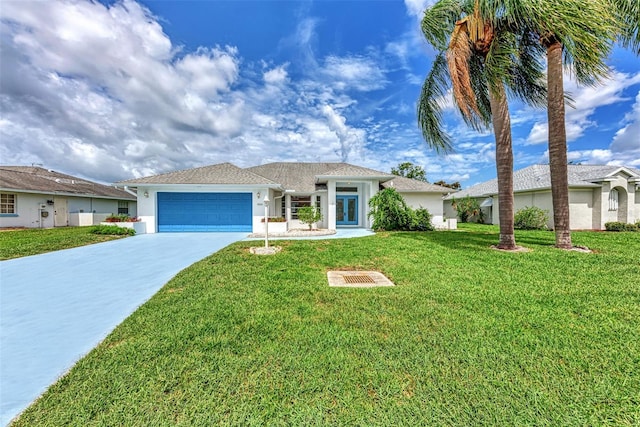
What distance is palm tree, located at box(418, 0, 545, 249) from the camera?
29.2 feet

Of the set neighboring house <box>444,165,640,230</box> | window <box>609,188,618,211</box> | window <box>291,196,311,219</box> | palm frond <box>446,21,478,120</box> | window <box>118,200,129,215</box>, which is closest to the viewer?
palm frond <box>446,21,478,120</box>

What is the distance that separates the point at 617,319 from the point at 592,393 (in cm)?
261

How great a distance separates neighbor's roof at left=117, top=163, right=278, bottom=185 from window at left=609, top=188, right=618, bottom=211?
78.2 ft

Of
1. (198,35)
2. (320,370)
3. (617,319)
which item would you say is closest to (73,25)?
(198,35)

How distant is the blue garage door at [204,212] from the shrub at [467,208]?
2225 centimetres

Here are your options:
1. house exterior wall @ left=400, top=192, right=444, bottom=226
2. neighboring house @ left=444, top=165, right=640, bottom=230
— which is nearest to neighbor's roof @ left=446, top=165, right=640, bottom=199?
neighboring house @ left=444, top=165, right=640, bottom=230

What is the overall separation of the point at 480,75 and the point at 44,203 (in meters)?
31.9

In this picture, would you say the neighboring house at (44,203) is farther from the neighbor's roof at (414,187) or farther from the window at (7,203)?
the neighbor's roof at (414,187)

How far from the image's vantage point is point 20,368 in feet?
10.4

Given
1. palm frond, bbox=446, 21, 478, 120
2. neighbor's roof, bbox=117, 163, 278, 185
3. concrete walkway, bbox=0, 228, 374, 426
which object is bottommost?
concrete walkway, bbox=0, 228, 374, 426

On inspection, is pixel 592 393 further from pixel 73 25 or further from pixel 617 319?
pixel 73 25

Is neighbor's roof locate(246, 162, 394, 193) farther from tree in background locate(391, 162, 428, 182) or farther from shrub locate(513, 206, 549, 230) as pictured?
tree in background locate(391, 162, 428, 182)

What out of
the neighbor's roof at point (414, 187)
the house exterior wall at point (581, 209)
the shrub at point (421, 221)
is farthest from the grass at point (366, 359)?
the house exterior wall at point (581, 209)

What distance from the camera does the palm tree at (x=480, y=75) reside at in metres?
8.89
